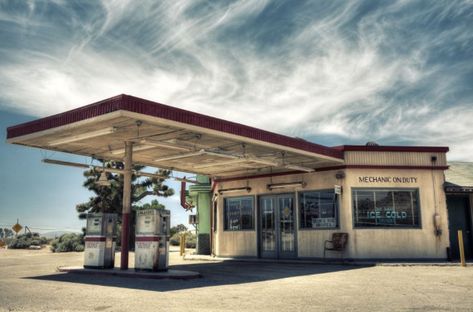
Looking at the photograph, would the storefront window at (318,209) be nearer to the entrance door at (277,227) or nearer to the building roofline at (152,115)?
the entrance door at (277,227)

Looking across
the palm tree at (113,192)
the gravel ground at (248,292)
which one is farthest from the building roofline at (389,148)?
the palm tree at (113,192)

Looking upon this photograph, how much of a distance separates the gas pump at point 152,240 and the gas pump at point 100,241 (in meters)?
1.61

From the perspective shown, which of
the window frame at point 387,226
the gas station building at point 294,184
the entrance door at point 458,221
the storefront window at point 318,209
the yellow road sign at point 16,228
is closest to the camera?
the gas station building at point 294,184

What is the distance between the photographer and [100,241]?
15766 mm

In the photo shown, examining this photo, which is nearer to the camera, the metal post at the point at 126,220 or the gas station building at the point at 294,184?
the metal post at the point at 126,220

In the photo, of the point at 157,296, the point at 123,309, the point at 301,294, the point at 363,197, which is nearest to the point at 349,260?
the point at 363,197

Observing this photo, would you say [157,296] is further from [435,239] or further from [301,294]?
[435,239]

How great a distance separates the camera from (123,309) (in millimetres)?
8000

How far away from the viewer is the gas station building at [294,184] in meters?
15.1

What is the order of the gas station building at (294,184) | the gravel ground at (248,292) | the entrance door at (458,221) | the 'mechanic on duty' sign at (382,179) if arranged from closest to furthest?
the gravel ground at (248,292) → the gas station building at (294,184) → the 'mechanic on duty' sign at (382,179) → the entrance door at (458,221)

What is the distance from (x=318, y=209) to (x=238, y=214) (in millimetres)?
4512

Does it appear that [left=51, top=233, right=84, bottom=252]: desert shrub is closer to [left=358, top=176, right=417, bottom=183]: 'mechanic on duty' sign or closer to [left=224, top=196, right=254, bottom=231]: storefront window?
[left=224, top=196, right=254, bottom=231]: storefront window

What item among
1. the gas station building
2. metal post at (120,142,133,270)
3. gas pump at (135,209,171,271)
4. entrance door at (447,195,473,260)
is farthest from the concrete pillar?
entrance door at (447,195,473,260)

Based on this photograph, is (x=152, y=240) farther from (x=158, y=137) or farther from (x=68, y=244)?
(x=68, y=244)
